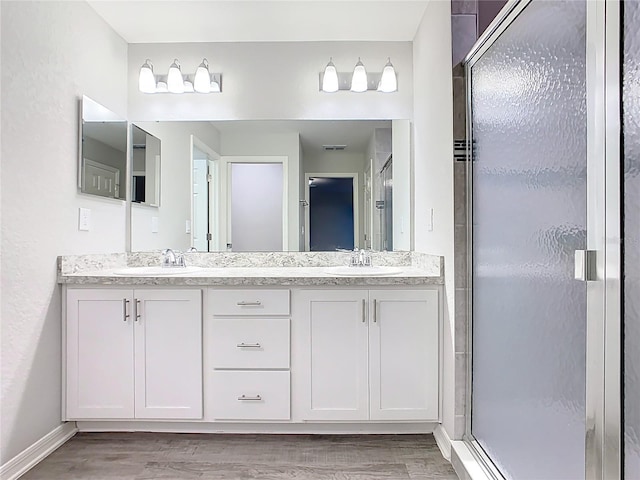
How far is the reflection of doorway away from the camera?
9.02 ft

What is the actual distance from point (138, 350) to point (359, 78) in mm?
1925

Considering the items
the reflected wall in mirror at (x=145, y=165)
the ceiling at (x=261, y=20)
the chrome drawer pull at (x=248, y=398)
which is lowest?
the chrome drawer pull at (x=248, y=398)

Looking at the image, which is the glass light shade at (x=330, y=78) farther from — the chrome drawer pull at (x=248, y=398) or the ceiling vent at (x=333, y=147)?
the chrome drawer pull at (x=248, y=398)

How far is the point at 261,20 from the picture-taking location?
2.46 meters

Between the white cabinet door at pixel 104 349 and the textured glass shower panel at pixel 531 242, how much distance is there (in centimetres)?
160

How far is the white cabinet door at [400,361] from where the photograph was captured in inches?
83.6

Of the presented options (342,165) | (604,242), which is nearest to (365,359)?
(342,165)

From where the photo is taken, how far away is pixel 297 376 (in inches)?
83.9

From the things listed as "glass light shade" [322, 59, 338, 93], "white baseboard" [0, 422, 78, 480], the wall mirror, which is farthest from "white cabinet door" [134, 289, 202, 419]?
"glass light shade" [322, 59, 338, 93]

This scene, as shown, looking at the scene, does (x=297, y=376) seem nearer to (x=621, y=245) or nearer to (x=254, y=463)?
(x=254, y=463)

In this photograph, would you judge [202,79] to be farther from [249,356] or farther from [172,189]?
[249,356]

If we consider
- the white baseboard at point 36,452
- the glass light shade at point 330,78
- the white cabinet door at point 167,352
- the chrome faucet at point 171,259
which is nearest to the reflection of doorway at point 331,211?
the glass light shade at point 330,78

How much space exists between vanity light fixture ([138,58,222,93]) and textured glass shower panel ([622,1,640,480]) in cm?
224

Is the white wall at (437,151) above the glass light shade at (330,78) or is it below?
below
